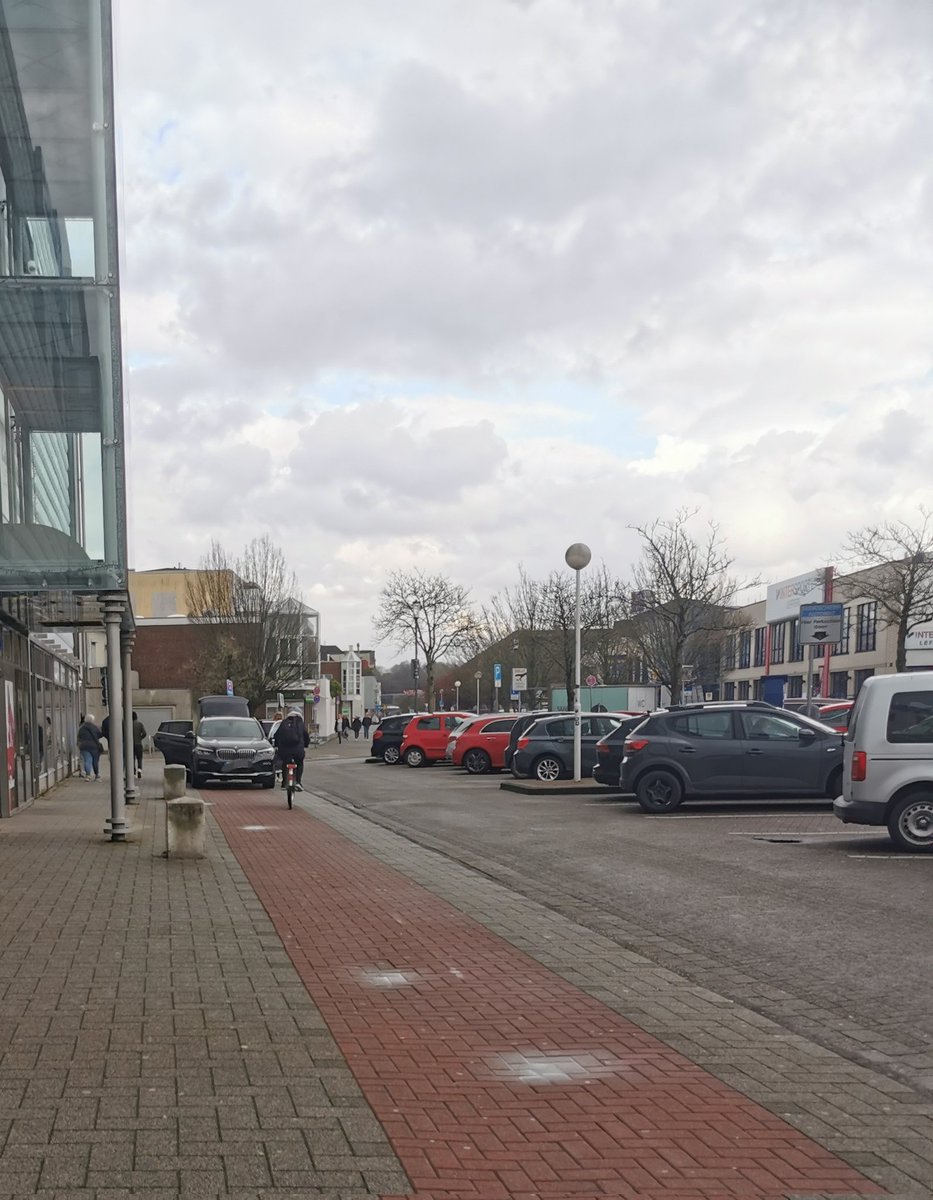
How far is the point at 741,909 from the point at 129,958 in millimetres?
4822

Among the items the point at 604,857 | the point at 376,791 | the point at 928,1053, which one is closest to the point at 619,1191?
the point at 928,1053

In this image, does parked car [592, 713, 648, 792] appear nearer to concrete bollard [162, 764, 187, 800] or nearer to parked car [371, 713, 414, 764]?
concrete bollard [162, 764, 187, 800]

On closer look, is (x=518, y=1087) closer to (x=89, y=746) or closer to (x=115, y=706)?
(x=115, y=706)

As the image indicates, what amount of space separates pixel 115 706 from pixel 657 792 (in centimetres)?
804

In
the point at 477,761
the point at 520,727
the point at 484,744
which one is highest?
the point at 520,727

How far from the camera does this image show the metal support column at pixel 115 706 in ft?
48.0

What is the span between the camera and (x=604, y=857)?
1345cm

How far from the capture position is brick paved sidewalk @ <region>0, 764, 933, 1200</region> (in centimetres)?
431

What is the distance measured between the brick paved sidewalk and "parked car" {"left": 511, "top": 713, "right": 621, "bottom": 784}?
50.7 feet

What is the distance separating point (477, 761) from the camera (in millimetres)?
32250

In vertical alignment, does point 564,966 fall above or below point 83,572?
below

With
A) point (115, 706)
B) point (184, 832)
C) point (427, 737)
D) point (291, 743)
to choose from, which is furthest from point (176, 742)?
point (184, 832)

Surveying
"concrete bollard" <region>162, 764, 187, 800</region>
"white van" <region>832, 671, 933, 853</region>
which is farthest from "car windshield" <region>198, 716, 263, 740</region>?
"white van" <region>832, 671, 933, 853</region>

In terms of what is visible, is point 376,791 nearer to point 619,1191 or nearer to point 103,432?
point 103,432
